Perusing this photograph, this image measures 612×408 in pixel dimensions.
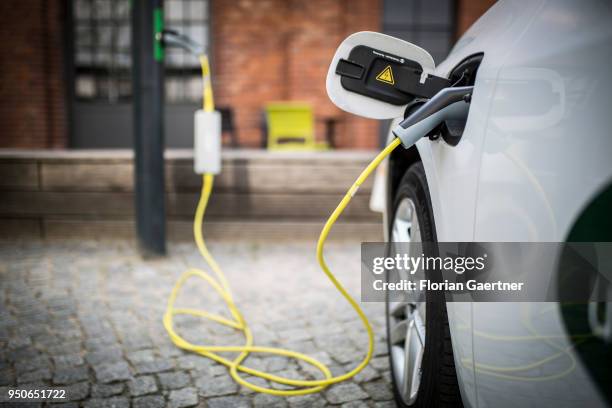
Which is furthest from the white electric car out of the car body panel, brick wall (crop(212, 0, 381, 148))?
brick wall (crop(212, 0, 381, 148))

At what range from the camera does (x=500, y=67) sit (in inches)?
44.9

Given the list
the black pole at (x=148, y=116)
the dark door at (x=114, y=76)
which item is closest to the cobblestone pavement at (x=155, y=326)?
the black pole at (x=148, y=116)

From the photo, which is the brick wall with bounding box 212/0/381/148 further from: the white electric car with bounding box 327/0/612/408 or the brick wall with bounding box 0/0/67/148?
the white electric car with bounding box 327/0/612/408

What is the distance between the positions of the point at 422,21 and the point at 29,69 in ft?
21.2

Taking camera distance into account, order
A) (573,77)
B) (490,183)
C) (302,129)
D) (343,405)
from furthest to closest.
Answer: (302,129), (343,405), (490,183), (573,77)

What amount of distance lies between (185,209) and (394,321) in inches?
119

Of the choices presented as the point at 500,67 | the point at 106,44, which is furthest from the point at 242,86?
the point at 500,67

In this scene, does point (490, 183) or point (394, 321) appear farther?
point (394, 321)

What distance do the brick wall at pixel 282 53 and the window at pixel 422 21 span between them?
13.5 inches

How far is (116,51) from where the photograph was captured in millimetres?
8695

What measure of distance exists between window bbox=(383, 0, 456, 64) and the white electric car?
757 centimetres

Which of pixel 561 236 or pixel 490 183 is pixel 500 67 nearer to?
pixel 490 183

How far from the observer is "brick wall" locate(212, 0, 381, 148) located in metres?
8.30

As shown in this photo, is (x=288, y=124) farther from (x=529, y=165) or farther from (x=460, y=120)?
(x=529, y=165)
